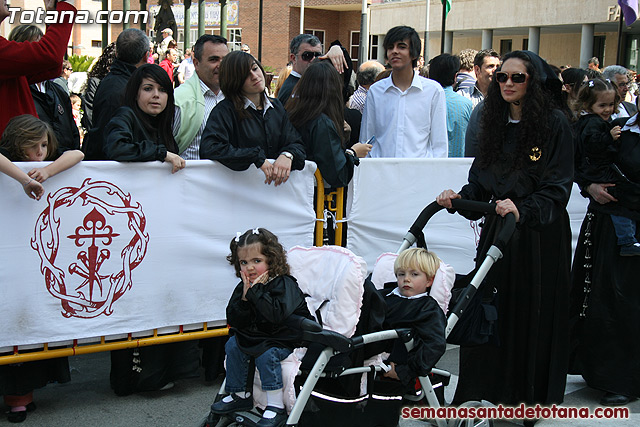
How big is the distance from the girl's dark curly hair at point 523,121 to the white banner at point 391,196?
1.42 meters

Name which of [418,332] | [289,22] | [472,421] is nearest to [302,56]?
[418,332]

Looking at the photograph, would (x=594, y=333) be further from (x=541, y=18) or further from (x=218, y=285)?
(x=541, y=18)

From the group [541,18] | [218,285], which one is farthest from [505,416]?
[541,18]

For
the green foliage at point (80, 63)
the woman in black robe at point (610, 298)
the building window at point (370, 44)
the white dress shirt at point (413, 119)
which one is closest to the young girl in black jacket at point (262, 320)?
the woman in black robe at point (610, 298)

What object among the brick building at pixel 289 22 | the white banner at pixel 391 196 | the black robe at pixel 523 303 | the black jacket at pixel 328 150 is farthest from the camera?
the brick building at pixel 289 22

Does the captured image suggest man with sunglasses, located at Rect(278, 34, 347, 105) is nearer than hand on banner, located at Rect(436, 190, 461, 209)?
No

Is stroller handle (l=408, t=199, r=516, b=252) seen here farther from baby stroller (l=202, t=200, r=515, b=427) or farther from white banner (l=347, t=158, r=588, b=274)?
white banner (l=347, t=158, r=588, b=274)

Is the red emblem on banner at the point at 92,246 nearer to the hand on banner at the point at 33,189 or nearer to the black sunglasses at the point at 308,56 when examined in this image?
the hand on banner at the point at 33,189

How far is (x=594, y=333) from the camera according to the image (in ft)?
17.2

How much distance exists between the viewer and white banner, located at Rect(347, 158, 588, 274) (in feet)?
18.9

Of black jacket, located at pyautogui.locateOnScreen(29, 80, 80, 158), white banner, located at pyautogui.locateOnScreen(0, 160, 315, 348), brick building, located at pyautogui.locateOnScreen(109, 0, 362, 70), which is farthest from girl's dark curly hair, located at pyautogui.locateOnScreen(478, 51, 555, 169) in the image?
brick building, located at pyautogui.locateOnScreen(109, 0, 362, 70)

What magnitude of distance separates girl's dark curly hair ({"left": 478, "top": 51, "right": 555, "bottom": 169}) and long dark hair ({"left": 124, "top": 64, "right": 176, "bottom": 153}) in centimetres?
207

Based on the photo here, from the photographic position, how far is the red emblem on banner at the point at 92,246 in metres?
4.41

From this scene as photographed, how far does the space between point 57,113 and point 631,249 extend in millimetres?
4171
